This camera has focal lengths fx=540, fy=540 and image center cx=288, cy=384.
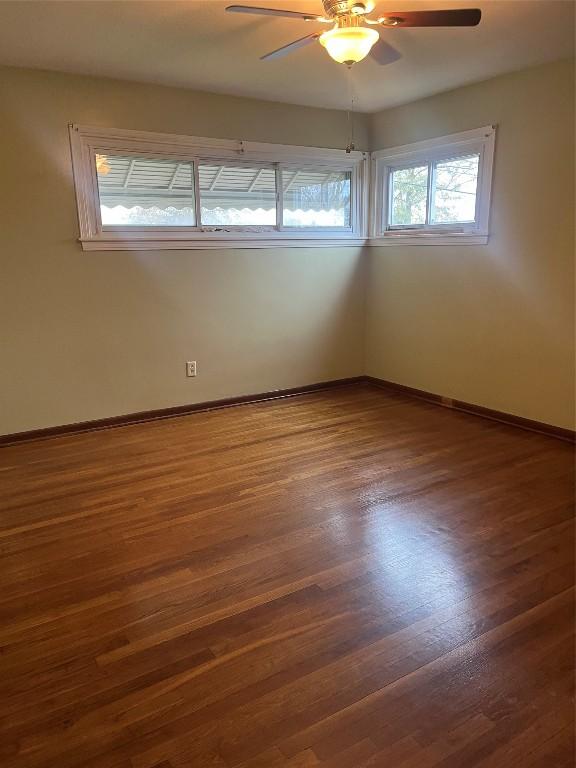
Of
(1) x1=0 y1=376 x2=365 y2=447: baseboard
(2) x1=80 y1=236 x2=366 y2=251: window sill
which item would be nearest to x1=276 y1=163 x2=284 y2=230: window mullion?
(2) x1=80 y1=236 x2=366 y2=251: window sill

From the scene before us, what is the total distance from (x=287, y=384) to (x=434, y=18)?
3.15 meters

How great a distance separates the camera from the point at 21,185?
350cm

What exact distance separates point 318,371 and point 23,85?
3098 mm

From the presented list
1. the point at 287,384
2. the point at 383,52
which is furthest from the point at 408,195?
the point at 383,52

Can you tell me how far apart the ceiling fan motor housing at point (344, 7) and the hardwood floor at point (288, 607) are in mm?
2254

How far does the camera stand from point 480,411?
4215 mm

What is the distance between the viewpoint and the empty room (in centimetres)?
164

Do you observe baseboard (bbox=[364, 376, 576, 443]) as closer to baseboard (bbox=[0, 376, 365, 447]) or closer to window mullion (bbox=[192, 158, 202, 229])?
baseboard (bbox=[0, 376, 365, 447])

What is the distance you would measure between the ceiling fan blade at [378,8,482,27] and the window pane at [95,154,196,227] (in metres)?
2.25

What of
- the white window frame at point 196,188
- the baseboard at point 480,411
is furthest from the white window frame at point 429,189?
the baseboard at point 480,411

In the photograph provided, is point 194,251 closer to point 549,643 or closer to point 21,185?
point 21,185

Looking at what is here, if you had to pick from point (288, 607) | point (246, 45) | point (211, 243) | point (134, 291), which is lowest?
point (288, 607)

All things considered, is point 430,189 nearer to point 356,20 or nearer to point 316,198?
point 316,198

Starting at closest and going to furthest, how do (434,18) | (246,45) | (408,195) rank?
(434,18)
(246,45)
(408,195)
